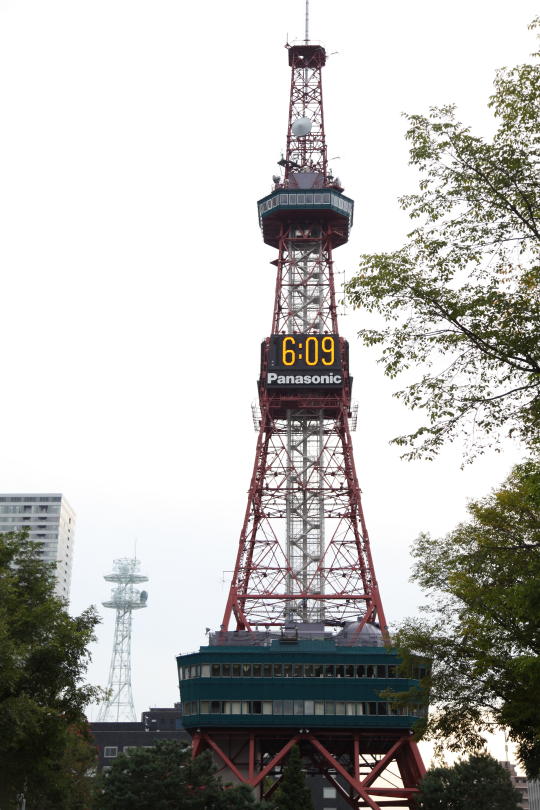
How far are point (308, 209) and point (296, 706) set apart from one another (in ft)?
195

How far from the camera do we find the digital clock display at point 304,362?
385 feet

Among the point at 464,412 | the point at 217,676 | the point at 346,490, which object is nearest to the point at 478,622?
the point at 464,412

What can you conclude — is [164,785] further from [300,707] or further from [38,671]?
[300,707]

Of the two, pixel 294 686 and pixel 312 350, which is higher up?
pixel 312 350

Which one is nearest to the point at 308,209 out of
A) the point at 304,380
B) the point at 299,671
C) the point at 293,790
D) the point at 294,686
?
the point at 304,380

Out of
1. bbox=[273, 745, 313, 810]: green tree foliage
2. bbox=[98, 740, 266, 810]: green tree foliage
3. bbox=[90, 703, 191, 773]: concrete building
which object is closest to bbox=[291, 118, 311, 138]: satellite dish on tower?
bbox=[273, 745, 313, 810]: green tree foliage

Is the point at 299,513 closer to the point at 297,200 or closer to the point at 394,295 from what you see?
the point at 297,200

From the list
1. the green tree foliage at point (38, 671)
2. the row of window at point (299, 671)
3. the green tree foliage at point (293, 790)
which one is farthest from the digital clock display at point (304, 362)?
the green tree foliage at point (38, 671)

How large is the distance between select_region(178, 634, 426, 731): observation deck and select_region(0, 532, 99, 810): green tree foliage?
48.3 metres

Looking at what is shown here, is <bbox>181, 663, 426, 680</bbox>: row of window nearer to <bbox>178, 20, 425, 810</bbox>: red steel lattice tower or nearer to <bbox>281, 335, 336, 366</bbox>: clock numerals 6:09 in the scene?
<bbox>178, 20, 425, 810</bbox>: red steel lattice tower

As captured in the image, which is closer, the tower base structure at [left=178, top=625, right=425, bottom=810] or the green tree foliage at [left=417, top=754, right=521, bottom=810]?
the green tree foliage at [left=417, top=754, right=521, bottom=810]

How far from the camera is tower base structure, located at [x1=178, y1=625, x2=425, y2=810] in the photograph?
10019 cm

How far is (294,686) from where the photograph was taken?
101125 millimetres

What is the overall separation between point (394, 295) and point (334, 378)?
91263 millimetres
